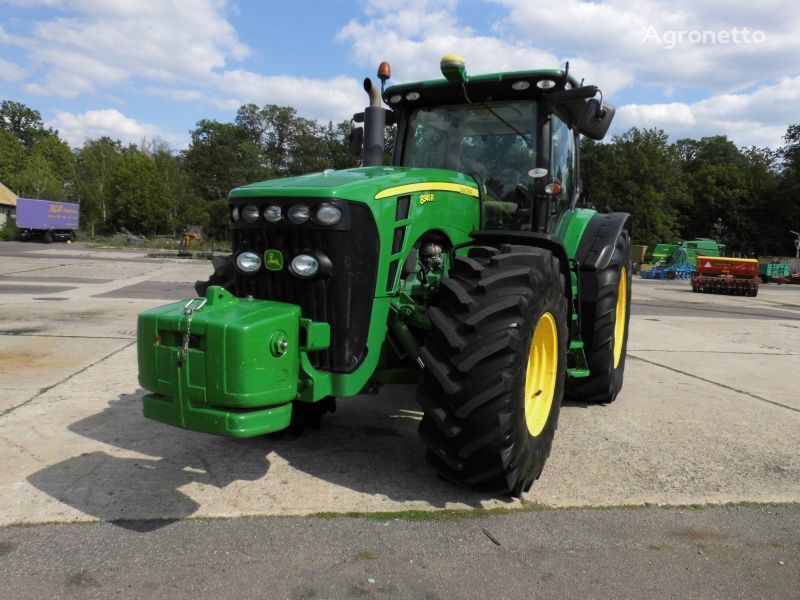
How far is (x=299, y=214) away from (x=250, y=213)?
1.10 feet

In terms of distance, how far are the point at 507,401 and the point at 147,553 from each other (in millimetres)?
1712

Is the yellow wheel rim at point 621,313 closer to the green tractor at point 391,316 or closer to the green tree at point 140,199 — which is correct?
the green tractor at point 391,316

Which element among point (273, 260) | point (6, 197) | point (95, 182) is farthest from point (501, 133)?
point (95, 182)

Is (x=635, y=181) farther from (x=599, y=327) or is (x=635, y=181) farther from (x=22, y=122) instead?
→ (x=22, y=122)

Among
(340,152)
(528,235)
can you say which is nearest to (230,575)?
(528,235)

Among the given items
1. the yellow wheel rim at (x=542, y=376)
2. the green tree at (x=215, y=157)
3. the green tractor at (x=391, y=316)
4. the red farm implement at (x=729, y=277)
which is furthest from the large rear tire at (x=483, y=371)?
the green tree at (x=215, y=157)

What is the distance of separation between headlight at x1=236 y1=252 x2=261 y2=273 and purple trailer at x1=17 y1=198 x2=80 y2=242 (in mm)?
45165

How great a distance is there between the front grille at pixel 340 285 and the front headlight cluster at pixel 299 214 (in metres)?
0.05

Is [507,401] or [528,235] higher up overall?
[528,235]

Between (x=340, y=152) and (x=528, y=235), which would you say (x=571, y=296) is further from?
(x=340, y=152)

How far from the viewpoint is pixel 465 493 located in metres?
3.25

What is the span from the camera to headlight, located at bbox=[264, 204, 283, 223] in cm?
305

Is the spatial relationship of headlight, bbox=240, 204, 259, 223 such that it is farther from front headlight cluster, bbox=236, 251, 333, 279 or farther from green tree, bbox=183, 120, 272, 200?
green tree, bbox=183, 120, 272, 200

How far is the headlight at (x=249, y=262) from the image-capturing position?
314cm
